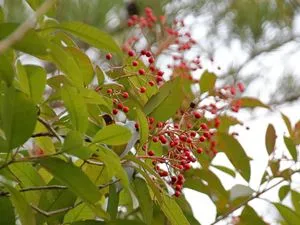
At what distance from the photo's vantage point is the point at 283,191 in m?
1.24

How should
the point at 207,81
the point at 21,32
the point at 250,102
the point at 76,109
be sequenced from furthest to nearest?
the point at 250,102
the point at 207,81
the point at 76,109
the point at 21,32

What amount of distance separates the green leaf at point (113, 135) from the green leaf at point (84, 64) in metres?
0.13

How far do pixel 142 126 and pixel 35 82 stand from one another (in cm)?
14

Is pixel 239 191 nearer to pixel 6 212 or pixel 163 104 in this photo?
pixel 163 104

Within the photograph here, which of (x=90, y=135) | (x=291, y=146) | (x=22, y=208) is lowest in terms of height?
(x=22, y=208)

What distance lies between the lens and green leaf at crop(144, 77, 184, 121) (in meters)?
0.94

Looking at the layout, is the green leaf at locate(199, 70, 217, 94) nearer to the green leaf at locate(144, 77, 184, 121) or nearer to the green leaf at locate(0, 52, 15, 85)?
the green leaf at locate(144, 77, 184, 121)

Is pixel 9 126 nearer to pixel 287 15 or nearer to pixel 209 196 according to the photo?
pixel 209 196

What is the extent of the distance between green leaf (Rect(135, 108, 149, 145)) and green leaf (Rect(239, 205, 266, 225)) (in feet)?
1.14

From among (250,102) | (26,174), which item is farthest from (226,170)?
(26,174)

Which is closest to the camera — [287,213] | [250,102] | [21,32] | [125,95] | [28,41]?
[21,32]

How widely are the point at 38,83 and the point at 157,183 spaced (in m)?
0.19

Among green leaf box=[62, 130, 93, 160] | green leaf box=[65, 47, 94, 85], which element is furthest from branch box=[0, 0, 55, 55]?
green leaf box=[65, 47, 94, 85]

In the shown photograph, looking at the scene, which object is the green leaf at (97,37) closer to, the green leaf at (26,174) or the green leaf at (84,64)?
the green leaf at (84,64)
